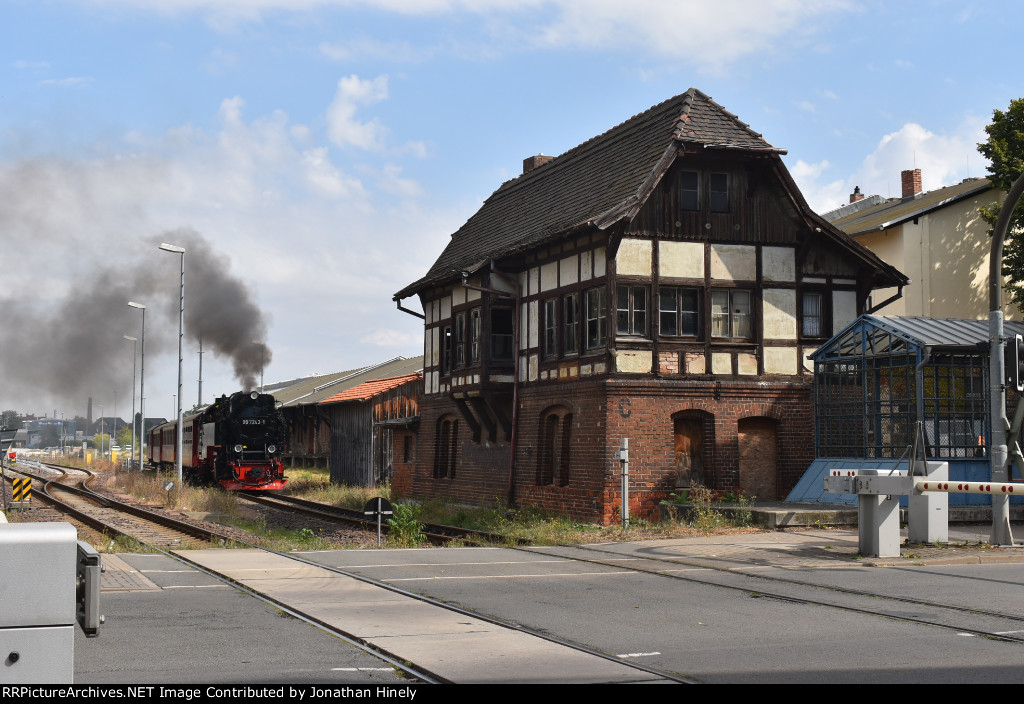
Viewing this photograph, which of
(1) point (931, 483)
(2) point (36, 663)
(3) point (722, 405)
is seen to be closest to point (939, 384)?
(3) point (722, 405)

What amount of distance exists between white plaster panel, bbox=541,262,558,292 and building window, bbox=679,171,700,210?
321cm

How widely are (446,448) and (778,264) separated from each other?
36.8ft

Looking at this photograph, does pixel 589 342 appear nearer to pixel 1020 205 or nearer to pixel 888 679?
pixel 1020 205

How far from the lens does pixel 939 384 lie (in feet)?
65.7

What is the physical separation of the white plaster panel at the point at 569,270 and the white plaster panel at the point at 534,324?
1.15 m

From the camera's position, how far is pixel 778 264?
77.0 feet

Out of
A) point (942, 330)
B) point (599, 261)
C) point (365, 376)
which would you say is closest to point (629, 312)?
point (599, 261)

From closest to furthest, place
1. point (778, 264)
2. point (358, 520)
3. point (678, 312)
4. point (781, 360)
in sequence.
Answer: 1. point (678, 312)
2. point (781, 360)
3. point (778, 264)
4. point (358, 520)

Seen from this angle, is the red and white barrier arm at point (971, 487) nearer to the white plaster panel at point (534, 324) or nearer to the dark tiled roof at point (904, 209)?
the white plaster panel at point (534, 324)

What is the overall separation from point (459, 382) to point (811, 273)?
9.00 m

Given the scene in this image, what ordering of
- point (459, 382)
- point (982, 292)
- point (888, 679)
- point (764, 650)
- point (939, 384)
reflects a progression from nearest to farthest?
point (888, 679), point (764, 650), point (939, 384), point (459, 382), point (982, 292)

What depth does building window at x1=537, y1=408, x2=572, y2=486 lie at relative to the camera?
2352 centimetres

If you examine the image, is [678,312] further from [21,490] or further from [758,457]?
[21,490]

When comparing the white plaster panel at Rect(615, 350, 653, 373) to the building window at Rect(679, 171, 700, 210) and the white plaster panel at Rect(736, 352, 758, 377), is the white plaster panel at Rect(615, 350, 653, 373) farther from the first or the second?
the building window at Rect(679, 171, 700, 210)
